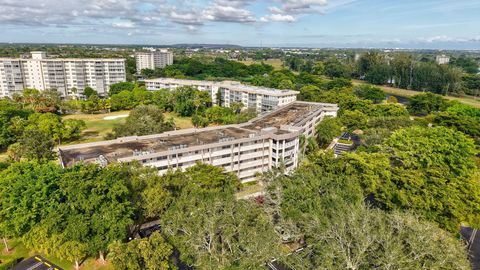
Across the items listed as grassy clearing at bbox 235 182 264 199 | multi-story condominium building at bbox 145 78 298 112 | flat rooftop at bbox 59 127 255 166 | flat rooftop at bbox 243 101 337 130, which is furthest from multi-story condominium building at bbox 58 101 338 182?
multi-story condominium building at bbox 145 78 298 112

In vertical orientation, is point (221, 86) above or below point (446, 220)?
above

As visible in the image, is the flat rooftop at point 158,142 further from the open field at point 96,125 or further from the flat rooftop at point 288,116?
the open field at point 96,125

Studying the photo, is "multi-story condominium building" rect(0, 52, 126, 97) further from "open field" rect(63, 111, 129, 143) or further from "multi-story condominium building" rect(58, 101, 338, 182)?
"multi-story condominium building" rect(58, 101, 338, 182)

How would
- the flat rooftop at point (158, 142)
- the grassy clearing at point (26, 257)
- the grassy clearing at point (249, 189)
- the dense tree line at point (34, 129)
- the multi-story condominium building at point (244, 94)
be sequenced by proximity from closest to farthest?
1. the grassy clearing at point (26, 257)
2. the flat rooftop at point (158, 142)
3. the grassy clearing at point (249, 189)
4. the dense tree line at point (34, 129)
5. the multi-story condominium building at point (244, 94)

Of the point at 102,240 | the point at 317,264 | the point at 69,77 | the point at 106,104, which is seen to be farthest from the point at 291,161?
the point at 69,77

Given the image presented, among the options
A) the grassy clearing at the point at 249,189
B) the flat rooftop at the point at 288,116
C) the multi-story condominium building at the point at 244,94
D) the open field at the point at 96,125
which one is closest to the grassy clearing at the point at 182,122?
the open field at the point at 96,125

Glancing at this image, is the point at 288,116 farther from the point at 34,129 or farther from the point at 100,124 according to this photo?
the point at 100,124

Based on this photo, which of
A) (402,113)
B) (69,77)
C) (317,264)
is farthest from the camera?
(69,77)

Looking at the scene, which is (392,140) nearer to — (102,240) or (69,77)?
(102,240)

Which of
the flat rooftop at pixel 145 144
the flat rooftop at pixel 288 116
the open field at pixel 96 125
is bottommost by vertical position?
the open field at pixel 96 125
